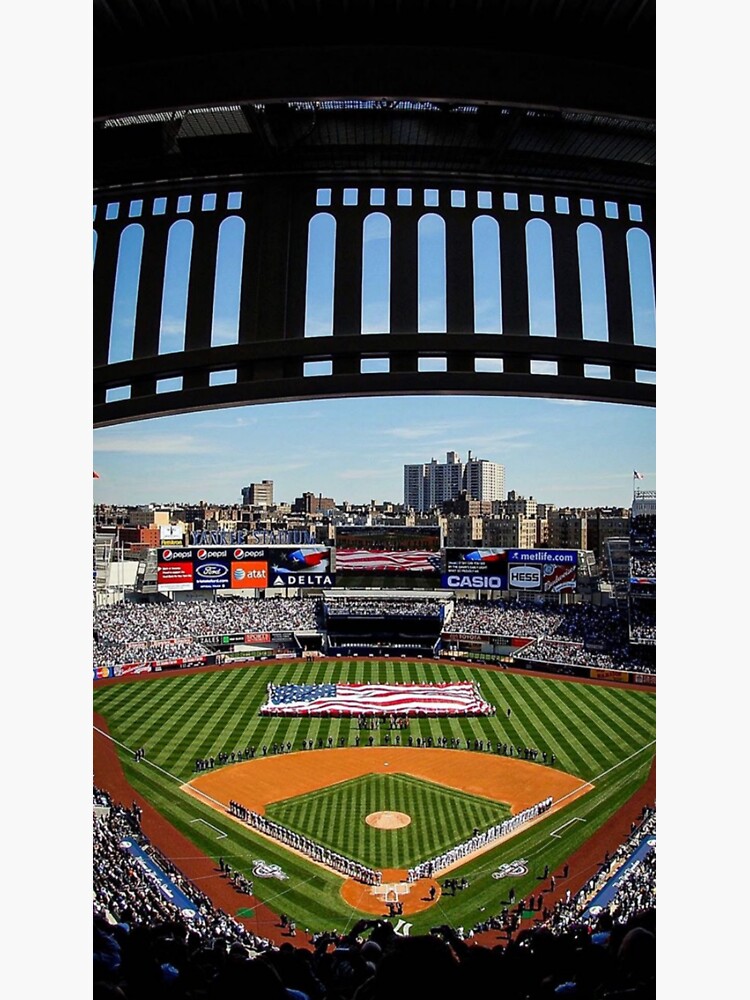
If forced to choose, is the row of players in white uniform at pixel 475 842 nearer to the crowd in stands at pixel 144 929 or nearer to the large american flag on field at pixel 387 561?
the crowd in stands at pixel 144 929

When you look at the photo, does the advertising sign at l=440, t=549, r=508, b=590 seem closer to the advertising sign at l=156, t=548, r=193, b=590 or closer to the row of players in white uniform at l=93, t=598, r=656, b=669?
the row of players in white uniform at l=93, t=598, r=656, b=669

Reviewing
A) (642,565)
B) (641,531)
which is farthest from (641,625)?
(641,531)

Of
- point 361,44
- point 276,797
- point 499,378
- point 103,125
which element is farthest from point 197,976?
point 276,797

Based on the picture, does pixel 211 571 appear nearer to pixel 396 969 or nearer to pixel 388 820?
pixel 388 820

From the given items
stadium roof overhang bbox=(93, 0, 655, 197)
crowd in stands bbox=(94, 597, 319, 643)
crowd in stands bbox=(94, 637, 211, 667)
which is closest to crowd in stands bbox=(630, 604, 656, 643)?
crowd in stands bbox=(94, 597, 319, 643)

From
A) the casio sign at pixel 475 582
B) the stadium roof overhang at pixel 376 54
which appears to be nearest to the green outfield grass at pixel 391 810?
the stadium roof overhang at pixel 376 54

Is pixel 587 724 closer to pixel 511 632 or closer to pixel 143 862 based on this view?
pixel 511 632
